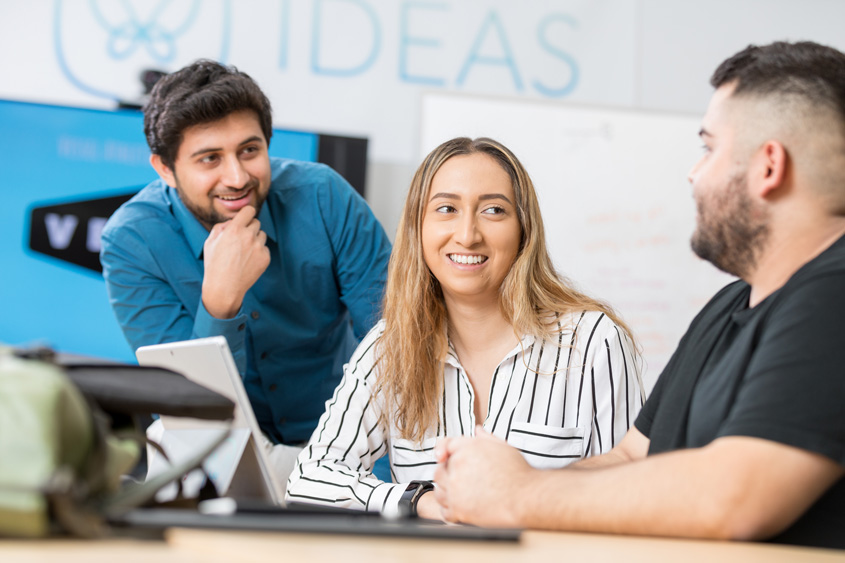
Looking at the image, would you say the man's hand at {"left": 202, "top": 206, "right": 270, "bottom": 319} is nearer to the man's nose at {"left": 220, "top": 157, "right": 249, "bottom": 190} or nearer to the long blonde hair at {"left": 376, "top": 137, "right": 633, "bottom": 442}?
the man's nose at {"left": 220, "top": 157, "right": 249, "bottom": 190}

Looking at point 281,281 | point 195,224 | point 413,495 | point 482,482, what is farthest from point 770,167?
point 195,224

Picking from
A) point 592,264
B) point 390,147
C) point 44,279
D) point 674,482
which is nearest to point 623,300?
point 592,264

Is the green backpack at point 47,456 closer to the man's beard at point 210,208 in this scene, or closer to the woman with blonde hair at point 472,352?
the woman with blonde hair at point 472,352

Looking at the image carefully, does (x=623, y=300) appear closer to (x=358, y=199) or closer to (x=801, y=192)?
(x=358, y=199)

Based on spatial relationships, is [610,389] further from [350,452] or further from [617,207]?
[617,207]

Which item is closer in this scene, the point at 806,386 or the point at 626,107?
the point at 806,386

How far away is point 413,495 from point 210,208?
1088mm

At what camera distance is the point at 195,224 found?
220 centimetres

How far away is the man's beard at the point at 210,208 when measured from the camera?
214 centimetres

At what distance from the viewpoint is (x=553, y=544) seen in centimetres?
80

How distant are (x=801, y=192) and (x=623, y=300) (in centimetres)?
241

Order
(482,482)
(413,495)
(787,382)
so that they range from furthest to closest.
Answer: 1. (413,495)
2. (482,482)
3. (787,382)

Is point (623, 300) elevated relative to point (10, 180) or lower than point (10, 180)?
lower

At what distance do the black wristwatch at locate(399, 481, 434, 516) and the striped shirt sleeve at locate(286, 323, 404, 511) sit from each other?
1 cm
